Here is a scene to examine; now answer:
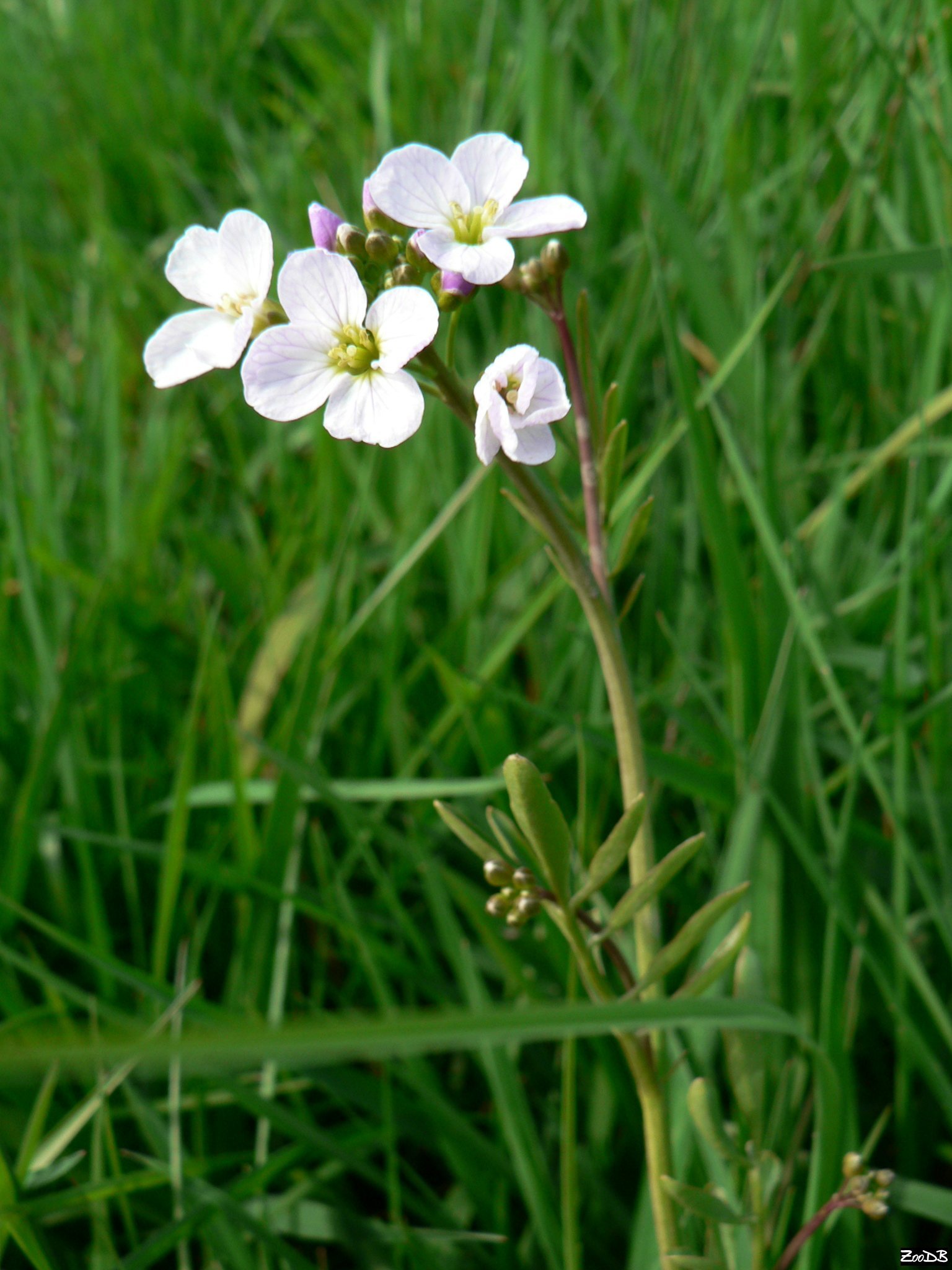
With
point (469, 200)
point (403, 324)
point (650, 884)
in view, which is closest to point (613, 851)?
point (650, 884)

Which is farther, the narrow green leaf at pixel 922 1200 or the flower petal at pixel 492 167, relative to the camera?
the narrow green leaf at pixel 922 1200

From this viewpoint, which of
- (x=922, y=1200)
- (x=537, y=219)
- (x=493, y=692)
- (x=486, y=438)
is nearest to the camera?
(x=486, y=438)

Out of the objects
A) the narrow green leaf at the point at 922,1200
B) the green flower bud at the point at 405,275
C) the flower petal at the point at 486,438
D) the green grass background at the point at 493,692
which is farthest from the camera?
the green grass background at the point at 493,692

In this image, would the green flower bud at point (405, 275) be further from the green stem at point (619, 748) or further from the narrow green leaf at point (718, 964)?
the narrow green leaf at point (718, 964)

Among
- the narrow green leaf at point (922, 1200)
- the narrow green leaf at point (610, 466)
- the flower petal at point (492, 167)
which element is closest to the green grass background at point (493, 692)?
the narrow green leaf at point (922, 1200)

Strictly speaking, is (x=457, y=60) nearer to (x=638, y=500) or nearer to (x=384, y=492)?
(x=384, y=492)

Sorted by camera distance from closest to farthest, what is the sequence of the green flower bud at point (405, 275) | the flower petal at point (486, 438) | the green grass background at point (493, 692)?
the flower petal at point (486, 438), the green flower bud at point (405, 275), the green grass background at point (493, 692)

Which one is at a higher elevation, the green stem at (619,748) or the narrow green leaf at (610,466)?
the narrow green leaf at (610,466)

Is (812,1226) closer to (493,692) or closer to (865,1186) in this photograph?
(865,1186)
